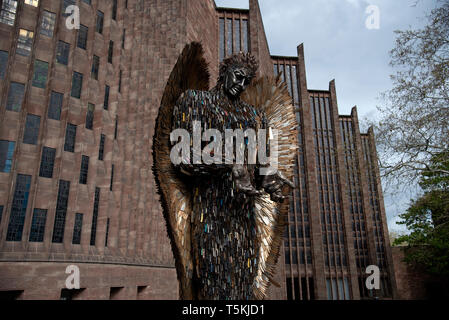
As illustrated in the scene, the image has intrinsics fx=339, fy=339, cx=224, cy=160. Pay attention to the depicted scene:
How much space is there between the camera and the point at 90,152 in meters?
18.6

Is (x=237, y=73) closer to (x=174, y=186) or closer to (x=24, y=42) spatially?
(x=174, y=186)

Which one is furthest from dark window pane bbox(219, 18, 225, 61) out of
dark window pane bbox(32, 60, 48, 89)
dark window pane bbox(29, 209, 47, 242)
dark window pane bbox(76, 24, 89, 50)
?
dark window pane bbox(29, 209, 47, 242)

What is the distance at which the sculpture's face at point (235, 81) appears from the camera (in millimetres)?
2805

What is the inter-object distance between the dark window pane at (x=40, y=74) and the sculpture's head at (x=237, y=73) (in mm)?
17463

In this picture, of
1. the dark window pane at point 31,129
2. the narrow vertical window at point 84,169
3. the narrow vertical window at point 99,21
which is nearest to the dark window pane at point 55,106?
the dark window pane at point 31,129

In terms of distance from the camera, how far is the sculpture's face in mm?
2805

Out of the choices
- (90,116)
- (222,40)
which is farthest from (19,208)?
(222,40)

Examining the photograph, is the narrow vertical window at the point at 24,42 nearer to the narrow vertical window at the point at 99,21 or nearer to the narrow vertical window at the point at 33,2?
the narrow vertical window at the point at 33,2

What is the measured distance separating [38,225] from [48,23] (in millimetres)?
10681

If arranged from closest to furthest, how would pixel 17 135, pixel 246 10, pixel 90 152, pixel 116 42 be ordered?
pixel 17 135 < pixel 90 152 < pixel 116 42 < pixel 246 10

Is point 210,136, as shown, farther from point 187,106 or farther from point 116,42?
point 116,42

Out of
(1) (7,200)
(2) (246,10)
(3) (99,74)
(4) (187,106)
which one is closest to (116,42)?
(3) (99,74)

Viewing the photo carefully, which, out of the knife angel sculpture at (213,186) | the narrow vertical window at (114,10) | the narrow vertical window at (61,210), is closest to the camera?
the knife angel sculpture at (213,186)

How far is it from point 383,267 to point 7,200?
39732 millimetres
